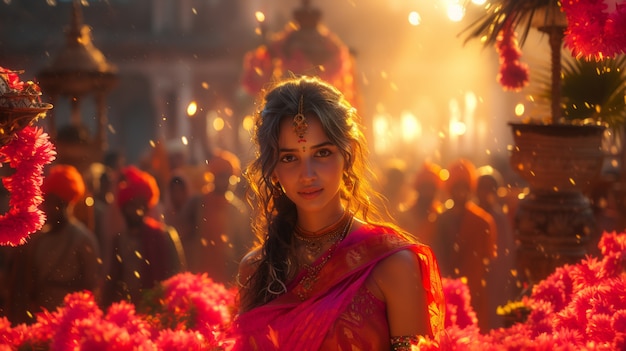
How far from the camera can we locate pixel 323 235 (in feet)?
12.8

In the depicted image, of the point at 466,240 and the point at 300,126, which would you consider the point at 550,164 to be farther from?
the point at 466,240

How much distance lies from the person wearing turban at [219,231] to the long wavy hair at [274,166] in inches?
218

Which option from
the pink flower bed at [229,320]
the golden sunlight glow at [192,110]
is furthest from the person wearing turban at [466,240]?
the golden sunlight glow at [192,110]

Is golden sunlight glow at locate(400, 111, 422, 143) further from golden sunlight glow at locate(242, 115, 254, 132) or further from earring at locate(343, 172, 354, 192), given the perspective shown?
earring at locate(343, 172, 354, 192)

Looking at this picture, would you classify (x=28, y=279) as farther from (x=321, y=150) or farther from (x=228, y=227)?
(x=321, y=150)

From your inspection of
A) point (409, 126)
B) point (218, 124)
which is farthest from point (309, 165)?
point (409, 126)

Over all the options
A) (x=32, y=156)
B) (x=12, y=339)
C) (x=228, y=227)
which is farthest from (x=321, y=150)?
(x=228, y=227)

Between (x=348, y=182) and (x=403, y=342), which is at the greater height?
(x=348, y=182)

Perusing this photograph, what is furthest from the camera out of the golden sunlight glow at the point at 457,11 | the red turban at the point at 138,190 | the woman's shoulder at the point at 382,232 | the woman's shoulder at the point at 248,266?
the red turban at the point at 138,190

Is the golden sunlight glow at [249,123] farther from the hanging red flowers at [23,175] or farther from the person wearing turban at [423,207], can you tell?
the person wearing turban at [423,207]

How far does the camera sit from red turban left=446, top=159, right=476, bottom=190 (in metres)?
9.11

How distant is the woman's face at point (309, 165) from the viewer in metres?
3.75

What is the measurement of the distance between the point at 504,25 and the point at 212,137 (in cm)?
2978

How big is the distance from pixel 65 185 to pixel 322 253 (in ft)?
14.4
